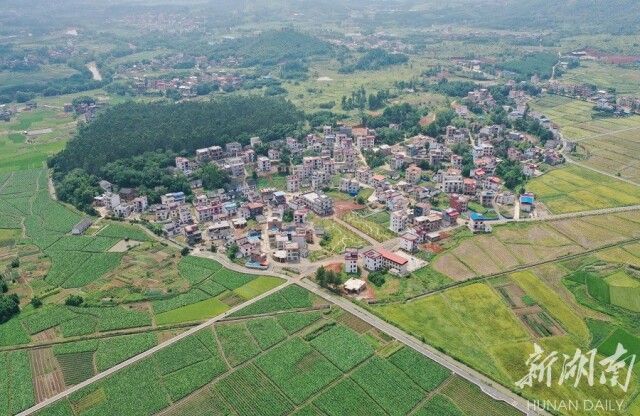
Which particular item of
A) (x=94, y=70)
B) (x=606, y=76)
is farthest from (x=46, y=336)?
(x=606, y=76)

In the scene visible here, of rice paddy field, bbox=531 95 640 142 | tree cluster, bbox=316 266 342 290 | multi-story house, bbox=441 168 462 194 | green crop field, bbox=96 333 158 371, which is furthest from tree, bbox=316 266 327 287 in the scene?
rice paddy field, bbox=531 95 640 142

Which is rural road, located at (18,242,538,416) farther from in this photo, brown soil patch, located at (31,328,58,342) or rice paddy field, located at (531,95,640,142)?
rice paddy field, located at (531,95,640,142)

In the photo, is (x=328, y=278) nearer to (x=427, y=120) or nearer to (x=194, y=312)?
(x=194, y=312)

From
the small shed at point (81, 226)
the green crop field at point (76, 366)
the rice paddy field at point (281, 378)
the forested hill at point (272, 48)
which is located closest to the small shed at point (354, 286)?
the rice paddy field at point (281, 378)

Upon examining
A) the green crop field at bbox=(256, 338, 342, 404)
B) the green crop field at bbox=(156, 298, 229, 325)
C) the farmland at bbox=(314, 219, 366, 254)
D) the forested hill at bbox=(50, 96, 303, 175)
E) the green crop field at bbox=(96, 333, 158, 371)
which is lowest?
the green crop field at bbox=(256, 338, 342, 404)

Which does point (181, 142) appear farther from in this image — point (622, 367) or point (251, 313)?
point (622, 367)

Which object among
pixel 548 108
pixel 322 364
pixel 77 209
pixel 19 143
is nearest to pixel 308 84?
pixel 548 108
